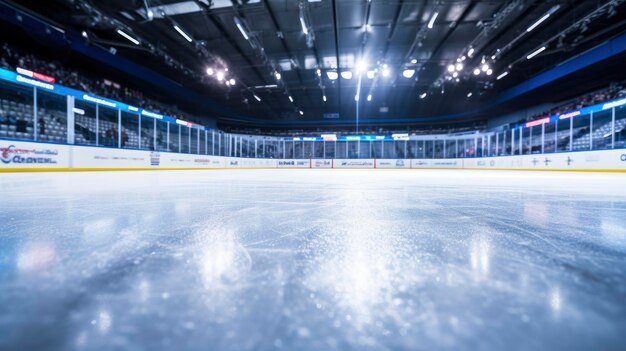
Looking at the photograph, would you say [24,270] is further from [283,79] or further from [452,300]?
[283,79]

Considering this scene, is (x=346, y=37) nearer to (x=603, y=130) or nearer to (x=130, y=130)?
(x=130, y=130)

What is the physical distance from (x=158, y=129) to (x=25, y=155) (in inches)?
189

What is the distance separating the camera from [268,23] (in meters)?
8.93

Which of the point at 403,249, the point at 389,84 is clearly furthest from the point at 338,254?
the point at 389,84

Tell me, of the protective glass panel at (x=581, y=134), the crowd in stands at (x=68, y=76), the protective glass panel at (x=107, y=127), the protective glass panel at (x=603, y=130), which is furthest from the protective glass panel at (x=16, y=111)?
the protective glass panel at (x=581, y=134)

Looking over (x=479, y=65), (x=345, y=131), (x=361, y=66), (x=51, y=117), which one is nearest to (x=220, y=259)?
(x=51, y=117)

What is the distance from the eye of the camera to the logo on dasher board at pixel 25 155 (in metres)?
6.30

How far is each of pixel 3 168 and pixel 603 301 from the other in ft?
32.3

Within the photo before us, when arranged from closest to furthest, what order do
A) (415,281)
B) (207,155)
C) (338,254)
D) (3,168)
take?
(415,281) → (338,254) → (3,168) → (207,155)

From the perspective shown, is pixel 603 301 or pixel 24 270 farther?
pixel 24 270

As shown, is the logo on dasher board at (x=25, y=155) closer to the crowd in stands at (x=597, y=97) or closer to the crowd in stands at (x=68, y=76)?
the crowd in stands at (x=68, y=76)

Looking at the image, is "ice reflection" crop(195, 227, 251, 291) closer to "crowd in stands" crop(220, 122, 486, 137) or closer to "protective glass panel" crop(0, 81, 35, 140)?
"protective glass panel" crop(0, 81, 35, 140)

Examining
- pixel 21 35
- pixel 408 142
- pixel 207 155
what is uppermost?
pixel 21 35

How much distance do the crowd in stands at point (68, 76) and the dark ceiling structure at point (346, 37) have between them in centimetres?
193
